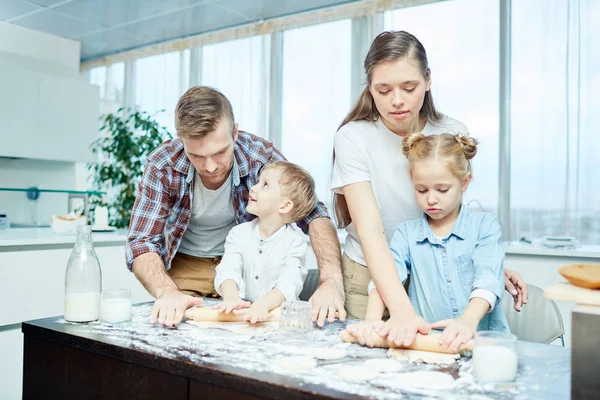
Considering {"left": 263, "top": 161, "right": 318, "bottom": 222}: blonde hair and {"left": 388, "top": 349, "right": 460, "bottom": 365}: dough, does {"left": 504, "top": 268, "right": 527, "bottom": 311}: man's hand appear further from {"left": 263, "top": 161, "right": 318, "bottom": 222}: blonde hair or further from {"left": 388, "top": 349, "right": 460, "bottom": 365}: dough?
{"left": 263, "top": 161, "right": 318, "bottom": 222}: blonde hair

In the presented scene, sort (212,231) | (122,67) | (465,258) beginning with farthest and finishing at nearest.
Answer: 1. (122,67)
2. (212,231)
3. (465,258)

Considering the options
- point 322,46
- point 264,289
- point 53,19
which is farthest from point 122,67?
point 264,289

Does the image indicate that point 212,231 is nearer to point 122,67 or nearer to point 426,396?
point 426,396

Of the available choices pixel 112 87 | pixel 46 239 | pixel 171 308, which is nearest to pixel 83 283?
pixel 171 308

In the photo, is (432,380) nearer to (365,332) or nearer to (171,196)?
(365,332)

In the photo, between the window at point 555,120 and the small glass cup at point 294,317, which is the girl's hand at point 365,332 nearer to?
the small glass cup at point 294,317

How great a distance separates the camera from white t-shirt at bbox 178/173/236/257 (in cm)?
186

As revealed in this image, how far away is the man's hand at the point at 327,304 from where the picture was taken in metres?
1.36

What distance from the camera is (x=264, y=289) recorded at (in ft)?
5.35

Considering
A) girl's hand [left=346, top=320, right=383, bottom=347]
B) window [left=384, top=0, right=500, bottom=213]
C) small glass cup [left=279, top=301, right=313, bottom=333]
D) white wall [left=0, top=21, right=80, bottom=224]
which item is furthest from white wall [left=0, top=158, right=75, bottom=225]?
girl's hand [left=346, top=320, right=383, bottom=347]

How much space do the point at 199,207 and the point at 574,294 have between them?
1322 millimetres

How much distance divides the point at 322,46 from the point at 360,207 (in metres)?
3.58

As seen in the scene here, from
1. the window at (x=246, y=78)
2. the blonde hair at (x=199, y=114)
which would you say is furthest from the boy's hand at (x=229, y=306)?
the window at (x=246, y=78)

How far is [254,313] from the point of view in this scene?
131 cm
